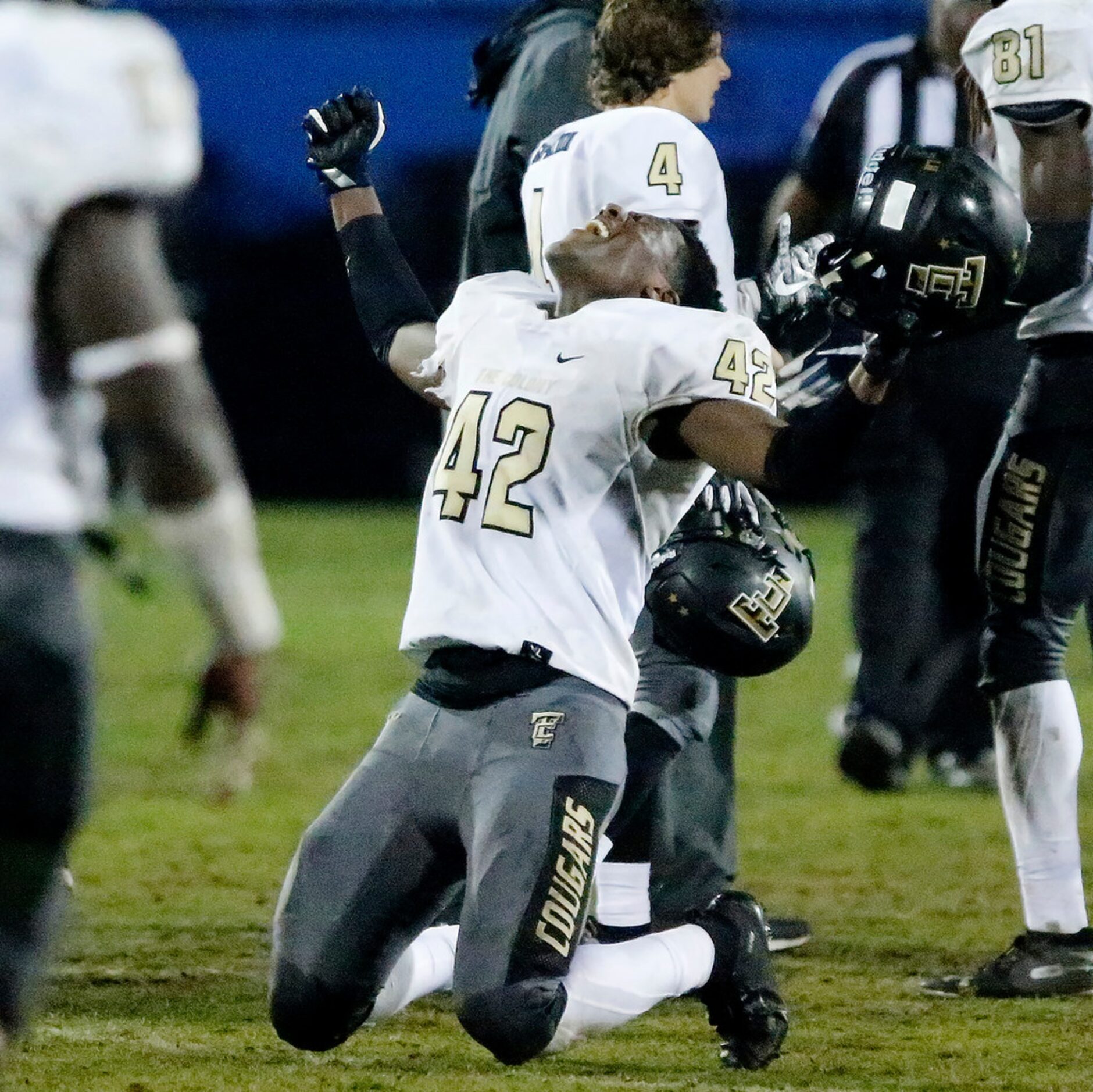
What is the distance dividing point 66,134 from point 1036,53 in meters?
1.97

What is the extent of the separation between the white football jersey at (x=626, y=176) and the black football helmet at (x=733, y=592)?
44cm

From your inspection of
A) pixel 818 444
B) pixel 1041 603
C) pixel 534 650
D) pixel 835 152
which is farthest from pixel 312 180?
pixel 818 444

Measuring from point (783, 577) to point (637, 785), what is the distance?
43 cm

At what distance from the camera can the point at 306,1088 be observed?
324cm

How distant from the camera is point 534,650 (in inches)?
123

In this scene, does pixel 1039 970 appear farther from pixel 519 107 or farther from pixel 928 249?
pixel 519 107

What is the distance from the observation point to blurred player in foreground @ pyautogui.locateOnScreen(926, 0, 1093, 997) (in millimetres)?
3822

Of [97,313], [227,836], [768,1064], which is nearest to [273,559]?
[227,836]

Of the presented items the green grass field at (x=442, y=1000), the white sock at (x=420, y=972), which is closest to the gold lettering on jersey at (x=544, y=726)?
the white sock at (x=420, y=972)

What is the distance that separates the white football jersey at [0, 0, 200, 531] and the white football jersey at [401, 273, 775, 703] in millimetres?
989

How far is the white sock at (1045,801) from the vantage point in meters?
3.84

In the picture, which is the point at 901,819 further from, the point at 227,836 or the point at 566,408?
the point at 566,408

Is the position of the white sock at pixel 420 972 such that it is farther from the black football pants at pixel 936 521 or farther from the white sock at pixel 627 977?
the black football pants at pixel 936 521

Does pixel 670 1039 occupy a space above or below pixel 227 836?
above
